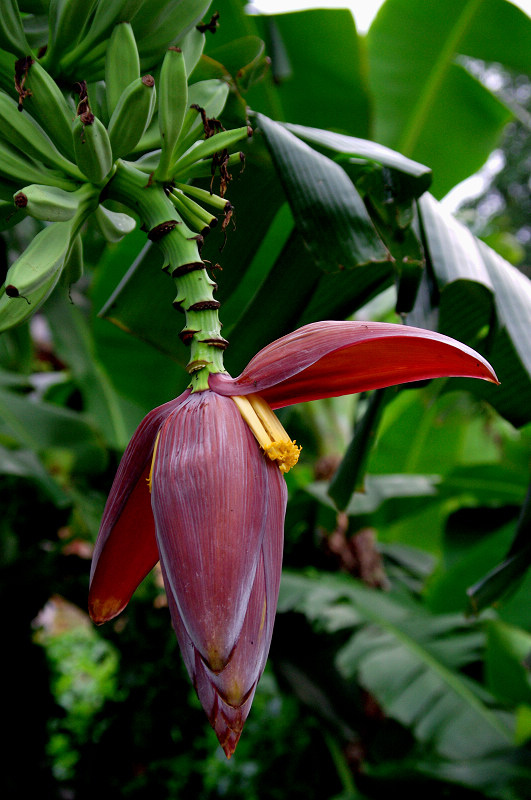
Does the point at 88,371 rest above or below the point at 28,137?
below

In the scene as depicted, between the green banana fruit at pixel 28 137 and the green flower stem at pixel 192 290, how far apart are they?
75 mm

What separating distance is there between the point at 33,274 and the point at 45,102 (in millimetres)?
109

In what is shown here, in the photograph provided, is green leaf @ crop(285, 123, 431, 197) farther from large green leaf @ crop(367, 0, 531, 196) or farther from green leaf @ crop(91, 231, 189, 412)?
large green leaf @ crop(367, 0, 531, 196)

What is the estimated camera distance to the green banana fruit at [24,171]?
35cm

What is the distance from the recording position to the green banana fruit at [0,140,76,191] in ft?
1.14

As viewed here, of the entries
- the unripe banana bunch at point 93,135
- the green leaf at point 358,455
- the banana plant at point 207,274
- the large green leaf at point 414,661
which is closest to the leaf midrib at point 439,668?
the large green leaf at point 414,661

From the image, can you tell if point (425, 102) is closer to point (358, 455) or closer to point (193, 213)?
point (358, 455)

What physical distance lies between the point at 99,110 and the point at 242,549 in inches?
12.8

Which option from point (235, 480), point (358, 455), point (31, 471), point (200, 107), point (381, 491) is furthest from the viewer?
point (381, 491)

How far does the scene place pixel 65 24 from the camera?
37cm

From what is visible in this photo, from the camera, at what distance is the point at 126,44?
14.3 inches

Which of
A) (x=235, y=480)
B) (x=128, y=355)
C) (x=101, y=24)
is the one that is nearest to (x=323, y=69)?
(x=128, y=355)

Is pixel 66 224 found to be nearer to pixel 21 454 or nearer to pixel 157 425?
pixel 157 425

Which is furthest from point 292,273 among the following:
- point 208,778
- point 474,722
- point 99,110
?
point 208,778
